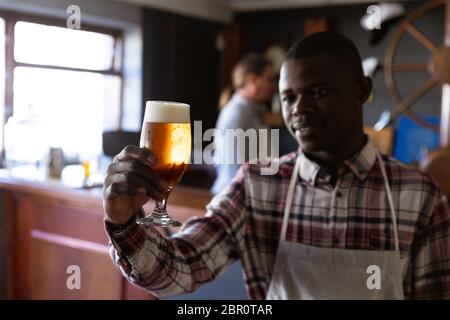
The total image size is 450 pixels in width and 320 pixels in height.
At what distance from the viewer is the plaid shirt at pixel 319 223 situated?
1.06m

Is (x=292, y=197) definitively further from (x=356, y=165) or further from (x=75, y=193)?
(x=75, y=193)

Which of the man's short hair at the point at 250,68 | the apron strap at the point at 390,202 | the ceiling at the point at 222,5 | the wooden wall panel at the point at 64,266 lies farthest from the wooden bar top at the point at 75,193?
the ceiling at the point at 222,5

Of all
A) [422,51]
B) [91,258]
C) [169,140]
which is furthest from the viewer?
[422,51]

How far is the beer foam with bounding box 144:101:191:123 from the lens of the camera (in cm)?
66

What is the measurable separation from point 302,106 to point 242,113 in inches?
40.3

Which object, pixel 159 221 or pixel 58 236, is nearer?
pixel 159 221

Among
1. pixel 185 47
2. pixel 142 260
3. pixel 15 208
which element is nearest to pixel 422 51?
pixel 185 47

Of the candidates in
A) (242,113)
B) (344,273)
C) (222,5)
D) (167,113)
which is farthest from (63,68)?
(222,5)

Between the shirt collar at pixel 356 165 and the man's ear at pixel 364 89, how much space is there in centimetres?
11

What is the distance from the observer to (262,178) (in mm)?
1173

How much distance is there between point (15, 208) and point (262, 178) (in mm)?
1400

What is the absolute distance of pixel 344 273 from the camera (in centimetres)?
105
